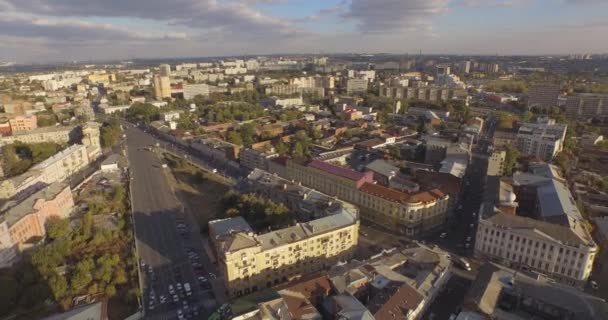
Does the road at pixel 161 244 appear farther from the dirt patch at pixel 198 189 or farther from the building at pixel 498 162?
the building at pixel 498 162

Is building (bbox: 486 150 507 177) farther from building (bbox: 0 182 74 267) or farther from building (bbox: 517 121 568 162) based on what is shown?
building (bbox: 0 182 74 267)

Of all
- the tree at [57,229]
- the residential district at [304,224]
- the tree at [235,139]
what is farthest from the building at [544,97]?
the tree at [57,229]

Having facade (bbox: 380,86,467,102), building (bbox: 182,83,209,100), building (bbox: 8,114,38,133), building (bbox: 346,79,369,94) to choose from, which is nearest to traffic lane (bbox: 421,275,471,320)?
building (bbox: 8,114,38,133)

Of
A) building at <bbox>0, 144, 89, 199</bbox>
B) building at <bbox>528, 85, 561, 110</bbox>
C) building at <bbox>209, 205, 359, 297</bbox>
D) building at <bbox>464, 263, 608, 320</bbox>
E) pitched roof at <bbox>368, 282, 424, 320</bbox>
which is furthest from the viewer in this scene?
building at <bbox>528, 85, 561, 110</bbox>

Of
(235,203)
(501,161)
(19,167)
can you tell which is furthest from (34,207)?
(501,161)

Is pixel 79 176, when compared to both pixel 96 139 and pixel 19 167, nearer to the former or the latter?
pixel 19 167

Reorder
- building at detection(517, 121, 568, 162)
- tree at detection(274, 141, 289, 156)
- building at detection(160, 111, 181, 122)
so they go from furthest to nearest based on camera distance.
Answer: building at detection(160, 111, 181, 122) < tree at detection(274, 141, 289, 156) < building at detection(517, 121, 568, 162)

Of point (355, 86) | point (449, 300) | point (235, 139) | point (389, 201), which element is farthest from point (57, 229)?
point (355, 86)
